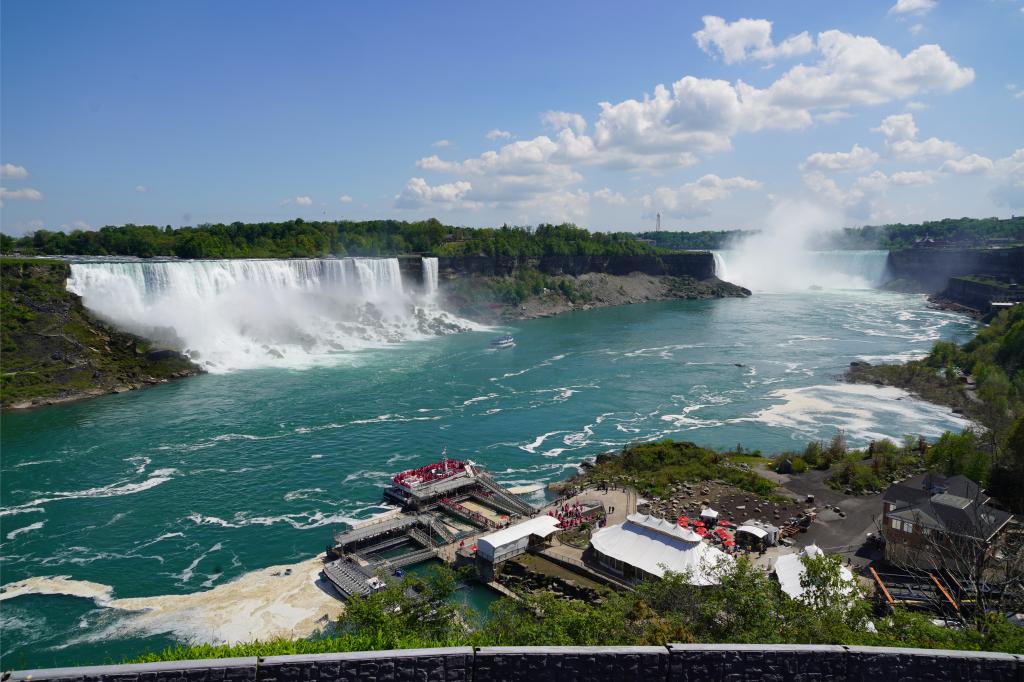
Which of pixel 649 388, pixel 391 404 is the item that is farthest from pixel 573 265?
pixel 391 404

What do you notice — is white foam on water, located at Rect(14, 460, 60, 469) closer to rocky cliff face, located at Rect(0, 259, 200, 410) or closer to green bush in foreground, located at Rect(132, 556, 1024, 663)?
rocky cliff face, located at Rect(0, 259, 200, 410)

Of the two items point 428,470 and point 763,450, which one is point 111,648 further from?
point 763,450

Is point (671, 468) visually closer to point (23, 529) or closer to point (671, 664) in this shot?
point (671, 664)

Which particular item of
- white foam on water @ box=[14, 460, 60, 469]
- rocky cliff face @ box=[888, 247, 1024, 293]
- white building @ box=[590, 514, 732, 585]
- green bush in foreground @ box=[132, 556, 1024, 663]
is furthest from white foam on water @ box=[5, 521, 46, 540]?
rocky cliff face @ box=[888, 247, 1024, 293]

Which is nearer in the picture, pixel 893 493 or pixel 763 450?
pixel 893 493

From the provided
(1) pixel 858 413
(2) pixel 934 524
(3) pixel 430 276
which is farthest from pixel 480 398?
(3) pixel 430 276

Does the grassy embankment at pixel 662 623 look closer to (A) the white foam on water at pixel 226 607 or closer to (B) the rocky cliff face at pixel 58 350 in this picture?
(A) the white foam on water at pixel 226 607
